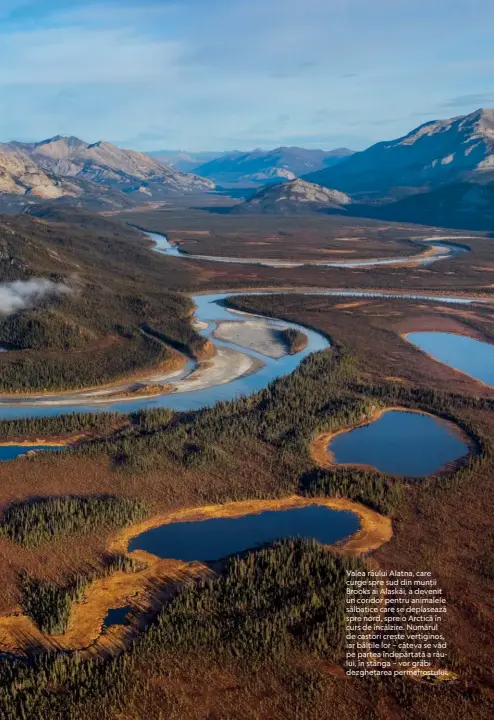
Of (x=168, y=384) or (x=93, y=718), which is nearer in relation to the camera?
(x=93, y=718)

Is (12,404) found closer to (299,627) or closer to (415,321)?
(299,627)

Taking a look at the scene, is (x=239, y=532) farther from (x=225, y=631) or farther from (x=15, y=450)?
(x=15, y=450)

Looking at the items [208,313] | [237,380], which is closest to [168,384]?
[237,380]

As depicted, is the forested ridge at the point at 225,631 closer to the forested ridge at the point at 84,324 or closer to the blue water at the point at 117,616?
the blue water at the point at 117,616

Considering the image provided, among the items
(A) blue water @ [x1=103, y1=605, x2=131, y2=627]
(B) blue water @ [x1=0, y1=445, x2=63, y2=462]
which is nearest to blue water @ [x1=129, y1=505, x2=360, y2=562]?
(A) blue water @ [x1=103, y1=605, x2=131, y2=627]

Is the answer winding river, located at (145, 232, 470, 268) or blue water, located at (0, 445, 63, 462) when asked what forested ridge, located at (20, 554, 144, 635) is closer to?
blue water, located at (0, 445, 63, 462)
